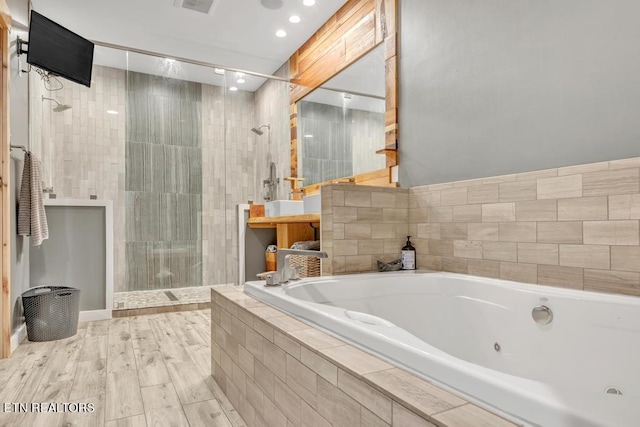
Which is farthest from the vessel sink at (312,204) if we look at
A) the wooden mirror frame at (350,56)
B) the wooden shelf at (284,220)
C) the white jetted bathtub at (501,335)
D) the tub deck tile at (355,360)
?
the tub deck tile at (355,360)

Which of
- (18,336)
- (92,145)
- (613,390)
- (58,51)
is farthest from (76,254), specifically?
(613,390)

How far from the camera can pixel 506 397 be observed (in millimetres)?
659

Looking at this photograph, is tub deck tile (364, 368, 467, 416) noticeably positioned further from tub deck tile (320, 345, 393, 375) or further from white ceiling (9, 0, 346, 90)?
white ceiling (9, 0, 346, 90)

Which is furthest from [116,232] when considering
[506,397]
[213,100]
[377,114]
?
[506,397]

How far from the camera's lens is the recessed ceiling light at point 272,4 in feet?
10.4

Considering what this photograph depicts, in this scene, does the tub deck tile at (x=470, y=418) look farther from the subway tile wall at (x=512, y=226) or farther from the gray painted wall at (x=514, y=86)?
the gray painted wall at (x=514, y=86)

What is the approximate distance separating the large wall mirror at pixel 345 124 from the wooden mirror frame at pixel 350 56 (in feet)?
0.20

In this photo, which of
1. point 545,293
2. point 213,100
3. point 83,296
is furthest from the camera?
point 213,100

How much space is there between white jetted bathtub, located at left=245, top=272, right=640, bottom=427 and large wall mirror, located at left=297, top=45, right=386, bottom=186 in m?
1.16

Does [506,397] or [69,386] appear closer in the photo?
[506,397]

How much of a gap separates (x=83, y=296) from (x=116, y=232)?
617 mm

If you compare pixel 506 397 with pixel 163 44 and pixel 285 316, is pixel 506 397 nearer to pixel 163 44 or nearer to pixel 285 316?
pixel 285 316

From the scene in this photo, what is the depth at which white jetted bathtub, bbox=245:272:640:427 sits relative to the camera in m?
0.64

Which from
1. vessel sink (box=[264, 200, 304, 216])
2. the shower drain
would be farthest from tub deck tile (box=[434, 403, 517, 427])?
vessel sink (box=[264, 200, 304, 216])
